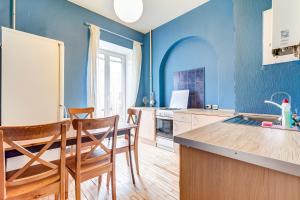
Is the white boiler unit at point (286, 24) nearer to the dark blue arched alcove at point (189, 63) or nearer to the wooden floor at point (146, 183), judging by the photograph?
the wooden floor at point (146, 183)

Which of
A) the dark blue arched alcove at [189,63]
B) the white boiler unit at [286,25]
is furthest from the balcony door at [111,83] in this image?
the white boiler unit at [286,25]

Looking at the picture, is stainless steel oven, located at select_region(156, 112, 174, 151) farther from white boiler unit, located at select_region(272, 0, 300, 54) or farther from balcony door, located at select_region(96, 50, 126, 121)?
white boiler unit, located at select_region(272, 0, 300, 54)

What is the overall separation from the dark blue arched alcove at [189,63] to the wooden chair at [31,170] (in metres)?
2.74

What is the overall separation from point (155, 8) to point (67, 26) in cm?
179

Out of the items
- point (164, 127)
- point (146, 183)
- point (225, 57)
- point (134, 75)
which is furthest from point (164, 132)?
point (225, 57)

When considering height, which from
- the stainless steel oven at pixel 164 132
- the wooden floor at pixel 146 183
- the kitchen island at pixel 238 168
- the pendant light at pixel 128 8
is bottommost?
the wooden floor at pixel 146 183

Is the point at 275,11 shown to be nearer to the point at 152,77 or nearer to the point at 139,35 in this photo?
the point at 152,77

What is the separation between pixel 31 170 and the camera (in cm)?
125

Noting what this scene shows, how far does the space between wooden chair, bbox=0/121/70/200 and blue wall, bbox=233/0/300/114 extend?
1.98 metres

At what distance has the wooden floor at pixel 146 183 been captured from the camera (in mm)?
1672

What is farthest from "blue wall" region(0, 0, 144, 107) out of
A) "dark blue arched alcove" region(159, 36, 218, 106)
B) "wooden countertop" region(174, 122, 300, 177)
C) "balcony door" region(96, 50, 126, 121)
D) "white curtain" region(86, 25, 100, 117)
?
"wooden countertop" region(174, 122, 300, 177)

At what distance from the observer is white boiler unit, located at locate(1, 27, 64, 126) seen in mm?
2049

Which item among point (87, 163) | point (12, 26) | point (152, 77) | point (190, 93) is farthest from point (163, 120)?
point (12, 26)

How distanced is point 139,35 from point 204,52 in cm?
197
